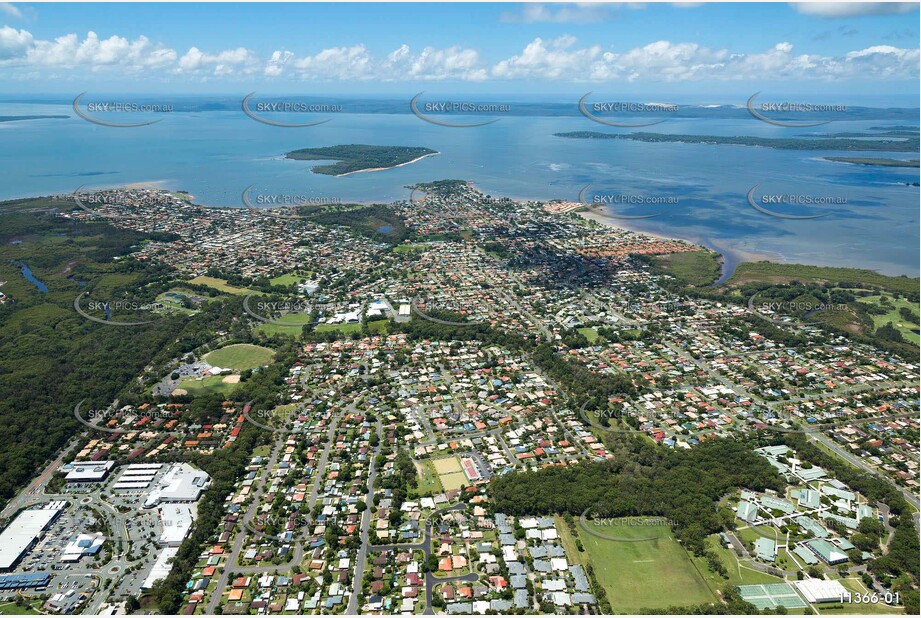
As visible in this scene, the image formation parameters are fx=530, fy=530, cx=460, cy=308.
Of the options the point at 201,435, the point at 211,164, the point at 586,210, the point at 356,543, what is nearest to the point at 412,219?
the point at 586,210

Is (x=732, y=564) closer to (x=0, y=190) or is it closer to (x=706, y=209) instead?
(x=706, y=209)

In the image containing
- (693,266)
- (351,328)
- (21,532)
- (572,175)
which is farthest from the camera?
(572,175)

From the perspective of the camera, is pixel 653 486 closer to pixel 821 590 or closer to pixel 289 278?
pixel 821 590

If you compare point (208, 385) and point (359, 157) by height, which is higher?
point (359, 157)

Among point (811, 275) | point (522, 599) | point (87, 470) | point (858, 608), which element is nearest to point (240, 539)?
point (87, 470)

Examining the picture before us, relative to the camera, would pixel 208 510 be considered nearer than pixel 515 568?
No

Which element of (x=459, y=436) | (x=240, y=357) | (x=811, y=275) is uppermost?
(x=811, y=275)

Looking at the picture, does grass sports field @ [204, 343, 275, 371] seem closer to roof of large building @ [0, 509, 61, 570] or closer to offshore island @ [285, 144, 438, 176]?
roof of large building @ [0, 509, 61, 570]
